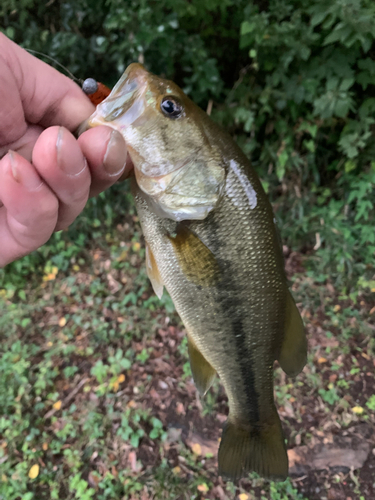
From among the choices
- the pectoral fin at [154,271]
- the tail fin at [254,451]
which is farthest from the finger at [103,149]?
the tail fin at [254,451]

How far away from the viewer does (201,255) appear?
1.14 metres

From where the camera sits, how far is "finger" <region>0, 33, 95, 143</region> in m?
1.07

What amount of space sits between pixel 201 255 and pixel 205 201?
0.19 metres

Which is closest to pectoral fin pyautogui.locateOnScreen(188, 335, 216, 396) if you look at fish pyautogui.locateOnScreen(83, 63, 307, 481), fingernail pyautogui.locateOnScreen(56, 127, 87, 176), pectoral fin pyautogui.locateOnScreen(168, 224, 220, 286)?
fish pyautogui.locateOnScreen(83, 63, 307, 481)

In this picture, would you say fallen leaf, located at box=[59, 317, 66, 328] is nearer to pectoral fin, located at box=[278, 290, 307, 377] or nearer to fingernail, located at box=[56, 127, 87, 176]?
pectoral fin, located at box=[278, 290, 307, 377]

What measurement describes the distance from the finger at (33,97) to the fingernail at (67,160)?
396mm

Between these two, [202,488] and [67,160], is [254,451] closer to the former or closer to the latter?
[202,488]

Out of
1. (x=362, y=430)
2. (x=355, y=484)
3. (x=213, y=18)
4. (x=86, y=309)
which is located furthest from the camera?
(x=86, y=309)

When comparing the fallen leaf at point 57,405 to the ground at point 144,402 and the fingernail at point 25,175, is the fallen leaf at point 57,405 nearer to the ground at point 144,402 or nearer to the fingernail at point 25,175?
the ground at point 144,402

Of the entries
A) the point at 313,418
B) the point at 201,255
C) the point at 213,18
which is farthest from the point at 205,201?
the point at 213,18

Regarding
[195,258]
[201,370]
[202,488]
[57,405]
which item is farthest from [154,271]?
[57,405]

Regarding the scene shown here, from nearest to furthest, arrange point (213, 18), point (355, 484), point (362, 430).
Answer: point (355, 484)
point (362, 430)
point (213, 18)

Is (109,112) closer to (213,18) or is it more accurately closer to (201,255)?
→ (201,255)

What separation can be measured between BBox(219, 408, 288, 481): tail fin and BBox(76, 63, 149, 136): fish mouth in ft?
4.36
